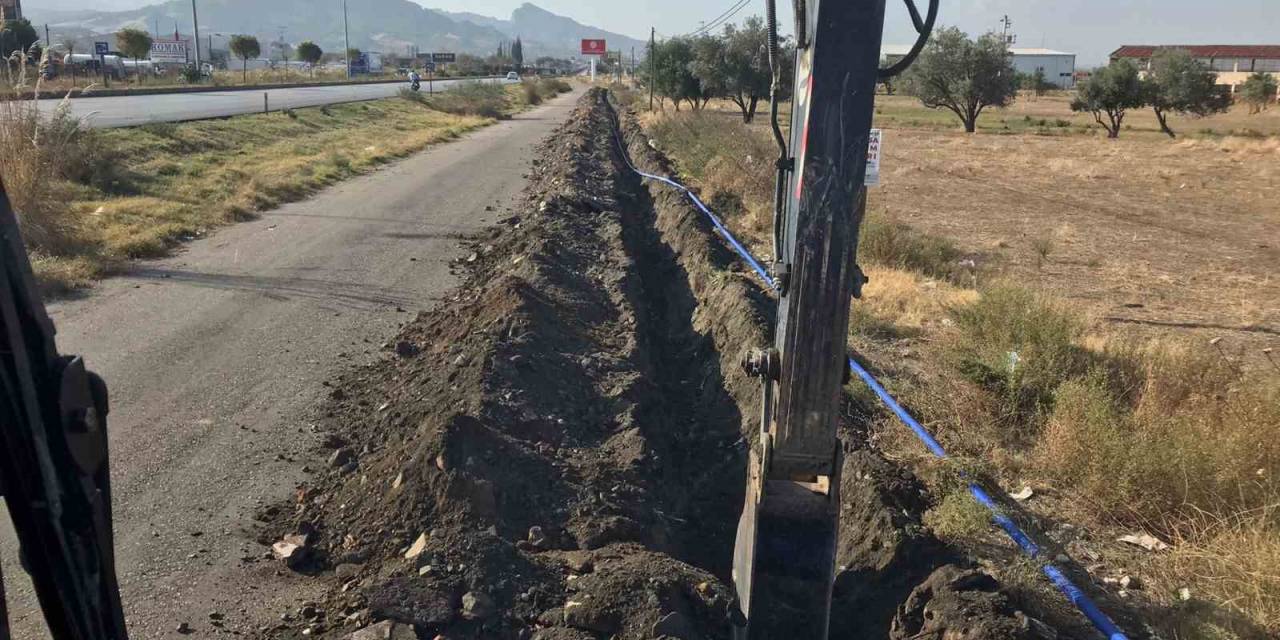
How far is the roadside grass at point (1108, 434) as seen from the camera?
4.77 metres

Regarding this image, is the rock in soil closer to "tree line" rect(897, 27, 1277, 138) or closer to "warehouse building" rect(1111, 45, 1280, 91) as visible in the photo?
"tree line" rect(897, 27, 1277, 138)

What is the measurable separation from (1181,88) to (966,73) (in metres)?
12.8

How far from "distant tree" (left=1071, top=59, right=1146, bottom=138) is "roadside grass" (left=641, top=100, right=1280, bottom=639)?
171ft

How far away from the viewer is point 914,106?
290 feet

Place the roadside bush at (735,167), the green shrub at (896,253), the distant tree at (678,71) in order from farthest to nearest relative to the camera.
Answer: the distant tree at (678,71), the roadside bush at (735,167), the green shrub at (896,253)

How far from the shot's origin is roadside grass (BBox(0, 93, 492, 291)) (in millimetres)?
11859

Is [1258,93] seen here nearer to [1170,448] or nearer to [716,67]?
[716,67]

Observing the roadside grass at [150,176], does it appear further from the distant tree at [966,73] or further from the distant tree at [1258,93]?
the distant tree at [1258,93]

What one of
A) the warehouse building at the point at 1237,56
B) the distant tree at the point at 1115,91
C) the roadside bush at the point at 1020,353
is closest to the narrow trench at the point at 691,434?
the roadside bush at the point at 1020,353

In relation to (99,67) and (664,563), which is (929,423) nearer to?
(664,563)

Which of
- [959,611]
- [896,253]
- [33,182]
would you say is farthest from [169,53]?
[959,611]

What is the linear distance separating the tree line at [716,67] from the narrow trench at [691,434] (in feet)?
103

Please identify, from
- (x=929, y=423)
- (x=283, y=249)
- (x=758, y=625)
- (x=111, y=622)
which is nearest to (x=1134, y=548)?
(x=929, y=423)

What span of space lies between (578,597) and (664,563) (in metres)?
0.47
